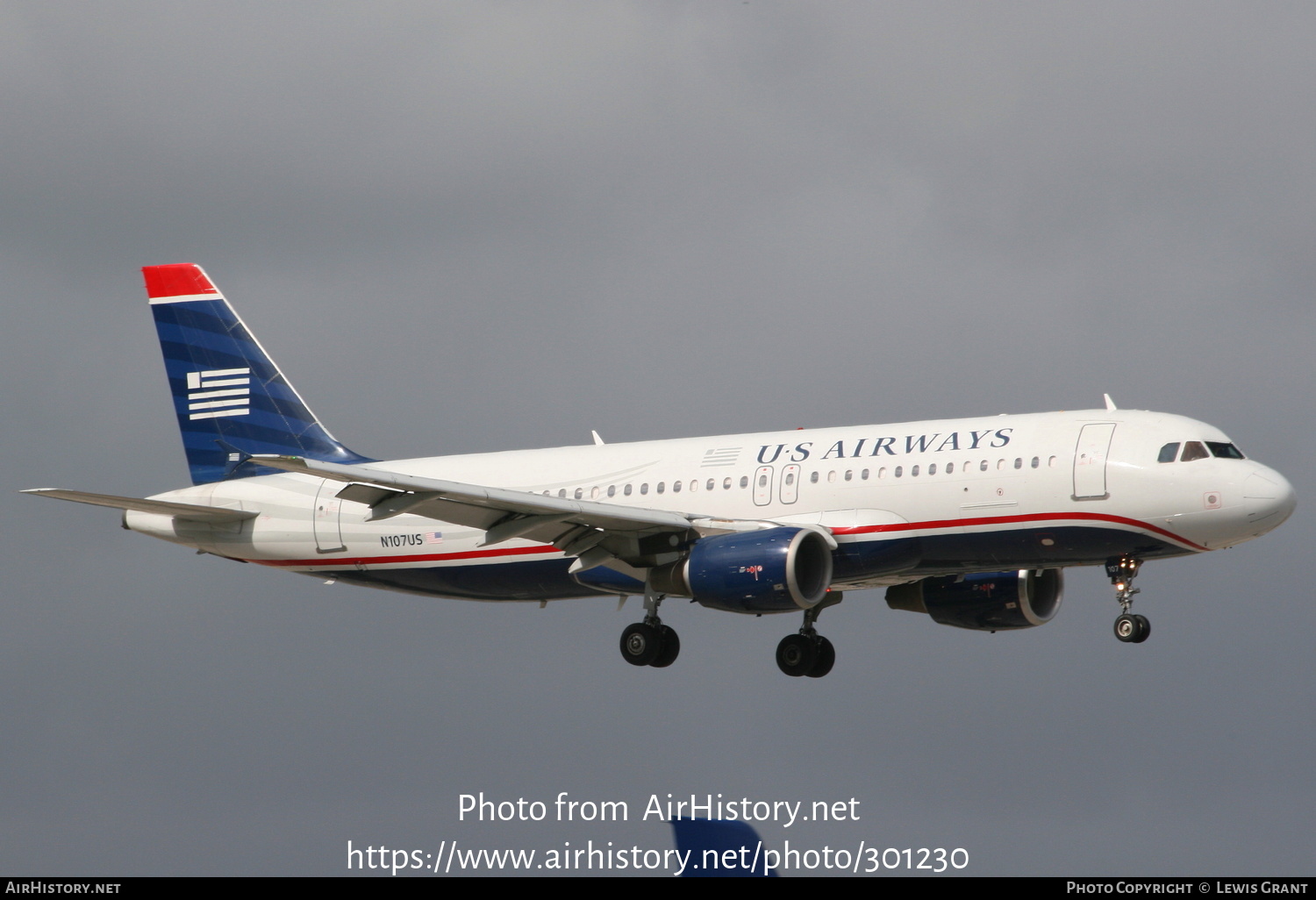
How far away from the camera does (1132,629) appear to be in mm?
42344

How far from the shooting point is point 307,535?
163ft

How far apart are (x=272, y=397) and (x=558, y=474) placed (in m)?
9.31

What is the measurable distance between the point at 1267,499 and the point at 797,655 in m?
12.9

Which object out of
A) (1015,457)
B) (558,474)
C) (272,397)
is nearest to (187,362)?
(272,397)

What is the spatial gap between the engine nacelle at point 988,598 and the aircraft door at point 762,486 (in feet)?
21.7

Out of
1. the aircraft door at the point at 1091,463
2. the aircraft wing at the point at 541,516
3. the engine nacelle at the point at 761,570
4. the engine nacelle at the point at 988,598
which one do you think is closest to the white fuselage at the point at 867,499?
the aircraft door at the point at 1091,463

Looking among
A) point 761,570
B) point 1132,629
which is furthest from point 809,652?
point 1132,629

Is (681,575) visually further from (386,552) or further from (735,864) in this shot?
(735,864)

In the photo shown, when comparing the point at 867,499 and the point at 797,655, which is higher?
the point at 867,499

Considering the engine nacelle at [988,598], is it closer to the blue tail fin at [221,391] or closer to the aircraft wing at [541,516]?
the aircraft wing at [541,516]

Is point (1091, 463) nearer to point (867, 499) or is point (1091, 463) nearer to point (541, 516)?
point (867, 499)

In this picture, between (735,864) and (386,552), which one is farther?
(386,552)

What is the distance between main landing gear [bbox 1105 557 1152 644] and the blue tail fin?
20.6 m

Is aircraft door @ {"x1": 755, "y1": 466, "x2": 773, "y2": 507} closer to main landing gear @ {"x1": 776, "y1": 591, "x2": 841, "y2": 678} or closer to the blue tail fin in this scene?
main landing gear @ {"x1": 776, "y1": 591, "x2": 841, "y2": 678}
